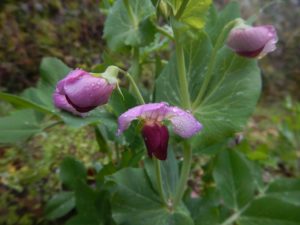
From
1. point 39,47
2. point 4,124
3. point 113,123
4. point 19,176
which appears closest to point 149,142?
point 113,123

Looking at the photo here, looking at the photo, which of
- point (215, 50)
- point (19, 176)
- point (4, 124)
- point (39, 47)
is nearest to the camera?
point (215, 50)

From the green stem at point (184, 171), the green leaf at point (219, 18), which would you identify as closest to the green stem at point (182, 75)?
the green stem at point (184, 171)

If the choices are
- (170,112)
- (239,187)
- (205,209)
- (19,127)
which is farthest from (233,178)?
(19,127)

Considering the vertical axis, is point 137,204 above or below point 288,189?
above

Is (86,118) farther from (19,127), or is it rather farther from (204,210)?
(204,210)

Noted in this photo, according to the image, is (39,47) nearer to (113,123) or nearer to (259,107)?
(113,123)

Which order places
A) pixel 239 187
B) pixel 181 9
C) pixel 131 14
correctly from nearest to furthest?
pixel 181 9 → pixel 131 14 → pixel 239 187
